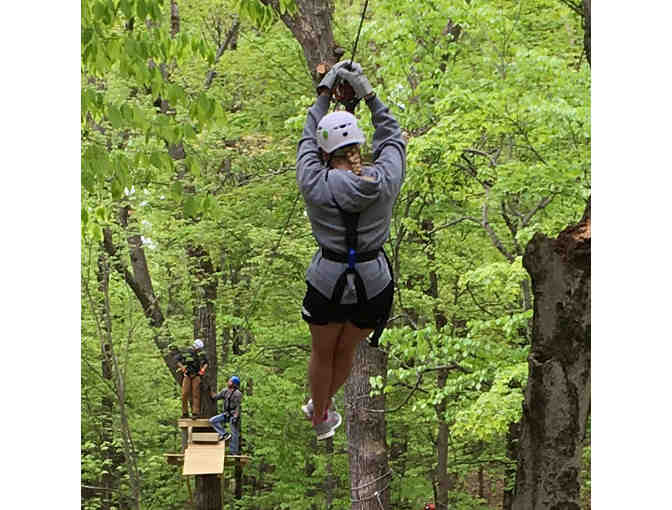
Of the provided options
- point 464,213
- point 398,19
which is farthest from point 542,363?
point 464,213

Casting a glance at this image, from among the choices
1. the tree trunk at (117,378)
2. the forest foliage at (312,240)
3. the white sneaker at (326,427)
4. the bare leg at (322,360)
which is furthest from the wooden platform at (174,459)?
the bare leg at (322,360)

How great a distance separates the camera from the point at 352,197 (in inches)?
107

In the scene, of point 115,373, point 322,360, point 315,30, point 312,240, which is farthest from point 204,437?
point 322,360

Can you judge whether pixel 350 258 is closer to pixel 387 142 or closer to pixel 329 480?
pixel 387 142

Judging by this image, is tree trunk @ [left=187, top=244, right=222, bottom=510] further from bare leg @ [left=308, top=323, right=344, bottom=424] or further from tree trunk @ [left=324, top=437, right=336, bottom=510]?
bare leg @ [left=308, top=323, right=344, bottom=424]

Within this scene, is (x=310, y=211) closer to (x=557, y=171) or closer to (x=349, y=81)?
(x=349, y=81)

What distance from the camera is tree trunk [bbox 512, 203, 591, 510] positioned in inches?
152

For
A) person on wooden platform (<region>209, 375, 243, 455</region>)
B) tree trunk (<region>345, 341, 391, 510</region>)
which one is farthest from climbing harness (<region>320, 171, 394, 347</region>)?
person on wooden platform (<region>209, 375, 243, 455</region>)

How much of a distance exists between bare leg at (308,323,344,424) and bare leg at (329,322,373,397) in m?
0.02

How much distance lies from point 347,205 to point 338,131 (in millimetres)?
237

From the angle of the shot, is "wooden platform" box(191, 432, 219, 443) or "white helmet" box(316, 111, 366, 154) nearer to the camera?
"white helmet" box(316, 111, 366, 154)

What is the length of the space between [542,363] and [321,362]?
127cm

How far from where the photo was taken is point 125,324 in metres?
11.1

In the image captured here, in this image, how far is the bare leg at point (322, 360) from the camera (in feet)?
9.83
